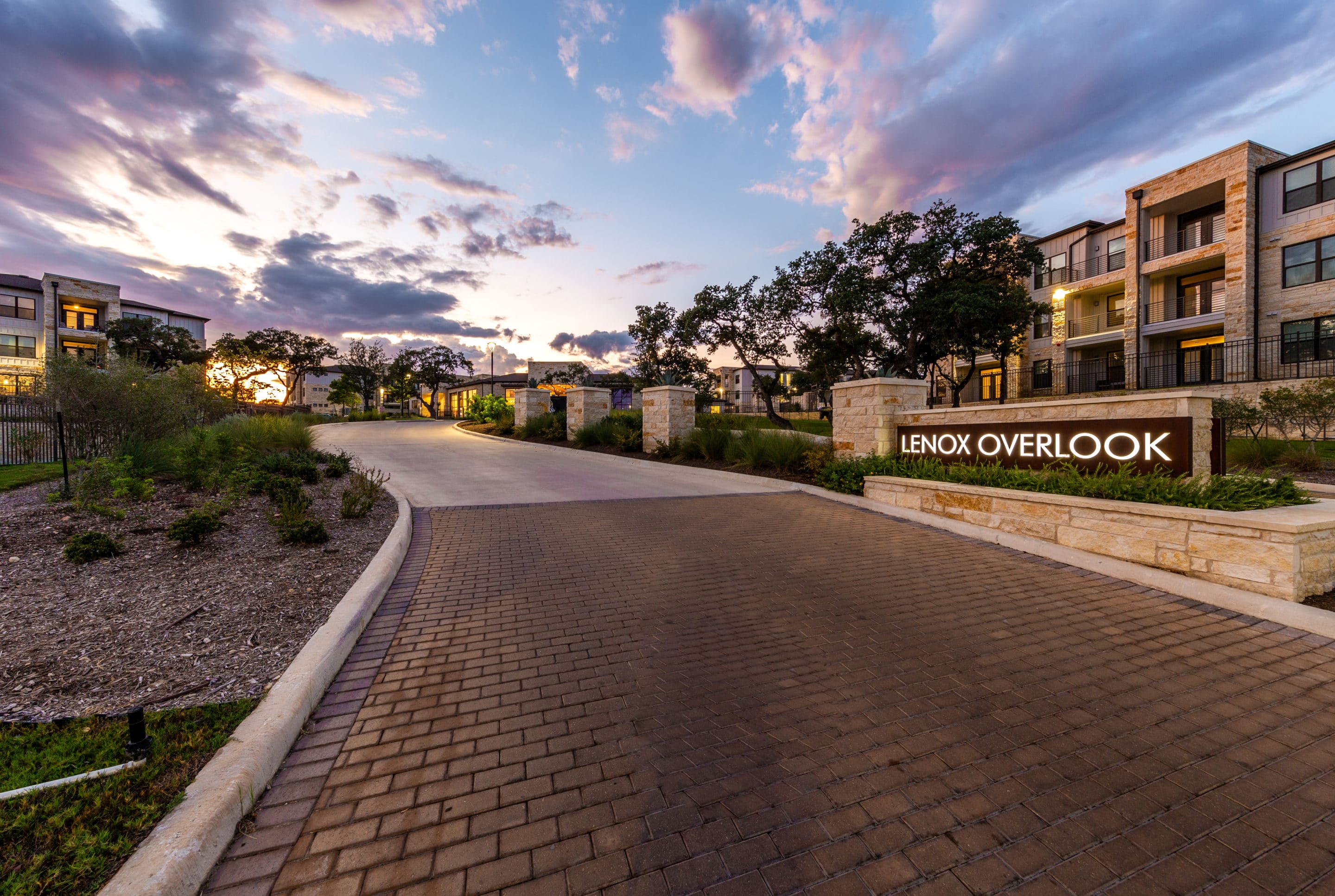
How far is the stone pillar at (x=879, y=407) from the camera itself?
388 inches

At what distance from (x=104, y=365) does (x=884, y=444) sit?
1530cm

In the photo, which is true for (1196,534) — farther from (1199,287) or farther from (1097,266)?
(1097,266)

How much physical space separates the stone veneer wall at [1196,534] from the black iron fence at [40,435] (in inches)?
535

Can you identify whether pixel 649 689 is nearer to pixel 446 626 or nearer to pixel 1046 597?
pixel 446 626

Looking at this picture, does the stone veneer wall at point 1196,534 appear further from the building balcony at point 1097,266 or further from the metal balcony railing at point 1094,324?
the metal balcony railing at point 1094,324

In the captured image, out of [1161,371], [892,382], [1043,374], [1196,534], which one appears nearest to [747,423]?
[892,382]

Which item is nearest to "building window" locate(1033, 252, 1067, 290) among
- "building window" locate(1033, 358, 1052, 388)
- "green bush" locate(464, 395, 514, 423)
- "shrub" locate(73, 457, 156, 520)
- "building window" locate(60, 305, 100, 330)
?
"building window" locate(1033, 358, 1052, 388)

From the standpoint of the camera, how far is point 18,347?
3909cm

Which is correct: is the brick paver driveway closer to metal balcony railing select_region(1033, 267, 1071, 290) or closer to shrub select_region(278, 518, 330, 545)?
shrub select_region(278, 518, 330, 545)

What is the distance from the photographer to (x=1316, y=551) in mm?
4598

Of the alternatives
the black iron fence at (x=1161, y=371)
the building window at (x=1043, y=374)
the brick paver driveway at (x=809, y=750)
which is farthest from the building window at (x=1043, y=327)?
the brick paver driveway at (x=809, y=750)

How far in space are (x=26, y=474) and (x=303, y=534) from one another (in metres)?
8.43

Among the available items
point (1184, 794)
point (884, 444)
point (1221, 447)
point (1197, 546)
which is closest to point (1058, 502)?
point (1197, 546)

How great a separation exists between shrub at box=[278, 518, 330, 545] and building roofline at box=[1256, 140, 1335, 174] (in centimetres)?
3077
